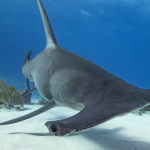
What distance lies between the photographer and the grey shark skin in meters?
1.12

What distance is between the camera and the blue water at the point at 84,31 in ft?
164

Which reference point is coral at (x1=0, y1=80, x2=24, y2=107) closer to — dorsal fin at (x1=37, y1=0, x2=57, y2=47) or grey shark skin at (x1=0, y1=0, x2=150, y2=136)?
grey shark skin at (x1=0, y1=0, x2=150, y2=136)

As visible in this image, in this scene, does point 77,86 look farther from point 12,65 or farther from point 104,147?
point 12,65

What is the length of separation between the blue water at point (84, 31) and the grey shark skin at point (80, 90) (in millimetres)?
46495

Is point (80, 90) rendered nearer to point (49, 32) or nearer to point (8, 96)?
point (49, 32)

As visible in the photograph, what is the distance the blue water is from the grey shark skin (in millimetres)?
46495

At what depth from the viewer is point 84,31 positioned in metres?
Answer: 90.1

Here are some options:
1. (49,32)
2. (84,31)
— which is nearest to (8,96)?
(49,32)

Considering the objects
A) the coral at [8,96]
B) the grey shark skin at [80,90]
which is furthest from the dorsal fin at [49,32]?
the coral at [8,96]

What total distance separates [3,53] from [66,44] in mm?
53538

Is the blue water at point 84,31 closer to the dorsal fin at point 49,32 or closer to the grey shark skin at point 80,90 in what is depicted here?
the dorsal fin at point 49,32

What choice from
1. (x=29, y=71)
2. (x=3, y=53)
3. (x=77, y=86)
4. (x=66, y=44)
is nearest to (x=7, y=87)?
(x=29, y=71)

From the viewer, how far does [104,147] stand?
192 centimetres

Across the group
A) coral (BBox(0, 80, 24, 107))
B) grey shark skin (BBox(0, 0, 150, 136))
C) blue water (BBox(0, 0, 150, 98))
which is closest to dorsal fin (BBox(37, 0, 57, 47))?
grey shark skin (BBox(0, 0, 150, 136))
